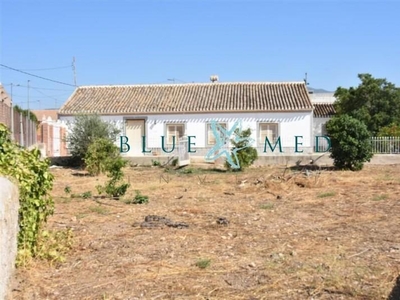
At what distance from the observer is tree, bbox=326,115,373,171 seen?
20109 mm

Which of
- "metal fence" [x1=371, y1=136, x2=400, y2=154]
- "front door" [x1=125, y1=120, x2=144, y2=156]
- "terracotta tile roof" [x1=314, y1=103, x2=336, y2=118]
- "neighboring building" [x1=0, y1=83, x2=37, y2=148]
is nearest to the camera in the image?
"neighboring building" [x1=0, y1=83, x2=37, y2=148]

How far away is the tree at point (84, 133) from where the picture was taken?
23.0 metres

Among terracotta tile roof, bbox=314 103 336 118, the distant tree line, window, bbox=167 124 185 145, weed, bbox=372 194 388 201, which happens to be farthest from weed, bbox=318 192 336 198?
terracotta tile roof, bbox=314 103 336 118

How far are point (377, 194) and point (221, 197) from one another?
376cm

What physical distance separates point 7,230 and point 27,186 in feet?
3.62

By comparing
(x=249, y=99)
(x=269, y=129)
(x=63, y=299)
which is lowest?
(x=63, y=299)

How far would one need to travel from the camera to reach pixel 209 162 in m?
24.2

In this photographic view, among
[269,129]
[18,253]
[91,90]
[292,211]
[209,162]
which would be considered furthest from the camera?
[91,90]

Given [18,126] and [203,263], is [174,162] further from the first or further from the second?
[203,263]

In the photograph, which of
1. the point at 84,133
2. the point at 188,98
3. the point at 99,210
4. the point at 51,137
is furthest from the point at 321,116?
the point at 99,210

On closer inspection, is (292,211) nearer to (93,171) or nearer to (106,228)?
(106,228)

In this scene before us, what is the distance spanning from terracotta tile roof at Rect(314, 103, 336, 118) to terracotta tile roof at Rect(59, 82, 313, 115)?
889 cm

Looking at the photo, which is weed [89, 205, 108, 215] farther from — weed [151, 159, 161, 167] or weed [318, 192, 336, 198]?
weed [151, 159, 161, 167]

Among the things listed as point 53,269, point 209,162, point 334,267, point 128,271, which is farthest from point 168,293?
point 209,162
